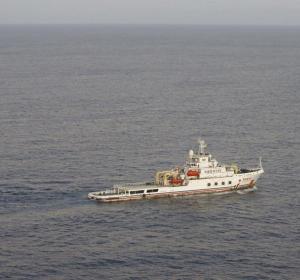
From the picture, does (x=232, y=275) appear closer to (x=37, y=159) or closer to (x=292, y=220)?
(x=292, y=220)

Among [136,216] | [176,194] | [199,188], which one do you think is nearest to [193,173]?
[199,188]

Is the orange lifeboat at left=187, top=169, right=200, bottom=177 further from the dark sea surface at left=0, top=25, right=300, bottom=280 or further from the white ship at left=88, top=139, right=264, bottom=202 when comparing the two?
the dark sea surface at left=0, top=25, right=300, bottom=280

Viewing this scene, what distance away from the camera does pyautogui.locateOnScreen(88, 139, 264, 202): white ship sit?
13912 centimetres

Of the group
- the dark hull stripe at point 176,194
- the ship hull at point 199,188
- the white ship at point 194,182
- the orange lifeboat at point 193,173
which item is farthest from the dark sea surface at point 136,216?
the orange lifeboat at point 193,173

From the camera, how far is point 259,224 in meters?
124

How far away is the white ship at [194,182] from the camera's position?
456 feet

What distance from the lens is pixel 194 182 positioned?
5630 inches

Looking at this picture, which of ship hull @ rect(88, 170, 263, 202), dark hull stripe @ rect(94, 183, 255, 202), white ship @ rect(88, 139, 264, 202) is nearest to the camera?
dark hull stripe @ rect(94, 183, 255, 202)

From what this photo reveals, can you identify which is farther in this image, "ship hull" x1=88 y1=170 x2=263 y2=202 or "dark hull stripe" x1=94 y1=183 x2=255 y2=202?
"ship hull" x1=88 y1=170 x2=263 y2=202

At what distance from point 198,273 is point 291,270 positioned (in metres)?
13.8

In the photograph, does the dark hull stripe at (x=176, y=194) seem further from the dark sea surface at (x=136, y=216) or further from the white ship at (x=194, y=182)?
the dark sea surface at (x=136, y=216)

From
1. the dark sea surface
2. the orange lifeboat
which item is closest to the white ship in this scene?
the orange lifeboat

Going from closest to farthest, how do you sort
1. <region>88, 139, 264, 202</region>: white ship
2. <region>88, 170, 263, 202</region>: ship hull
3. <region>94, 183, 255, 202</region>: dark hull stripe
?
1. <region>94, 183, 255, 202</region>: dark hull stripe
2. <region>88, 170, 263, 202</region>: ship hull
3. <region>88, 139, 264, 202</region>: white ship

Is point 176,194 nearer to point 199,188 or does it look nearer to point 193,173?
point 199,188
